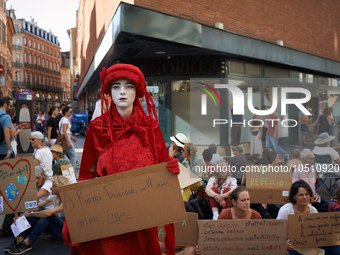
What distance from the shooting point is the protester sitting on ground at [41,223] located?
5.10 m

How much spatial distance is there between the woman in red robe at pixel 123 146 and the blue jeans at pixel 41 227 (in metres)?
2.71

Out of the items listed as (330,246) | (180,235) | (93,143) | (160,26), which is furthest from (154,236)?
(160,26)

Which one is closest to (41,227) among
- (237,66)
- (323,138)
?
(323,138)

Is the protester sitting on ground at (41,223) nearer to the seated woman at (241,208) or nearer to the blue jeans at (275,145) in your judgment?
the seated woman at (241,208)

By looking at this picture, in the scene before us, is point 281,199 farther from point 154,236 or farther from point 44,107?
point 44,107

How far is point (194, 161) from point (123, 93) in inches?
126

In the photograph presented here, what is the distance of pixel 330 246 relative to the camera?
4234mm

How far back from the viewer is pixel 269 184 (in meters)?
5.16

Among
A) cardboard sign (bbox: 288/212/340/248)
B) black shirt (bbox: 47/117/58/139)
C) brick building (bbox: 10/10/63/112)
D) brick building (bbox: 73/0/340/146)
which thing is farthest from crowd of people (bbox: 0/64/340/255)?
brick building (bbox: 10/10/63/112)

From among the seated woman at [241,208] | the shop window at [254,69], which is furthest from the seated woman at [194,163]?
the shop window at [254,69]

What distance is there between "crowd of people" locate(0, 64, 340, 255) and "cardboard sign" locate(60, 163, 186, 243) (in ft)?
0.50

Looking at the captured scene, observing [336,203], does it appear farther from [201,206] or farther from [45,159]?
[45,159]

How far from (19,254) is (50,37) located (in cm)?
9458

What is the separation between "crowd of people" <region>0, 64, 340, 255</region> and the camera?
2740 mm
